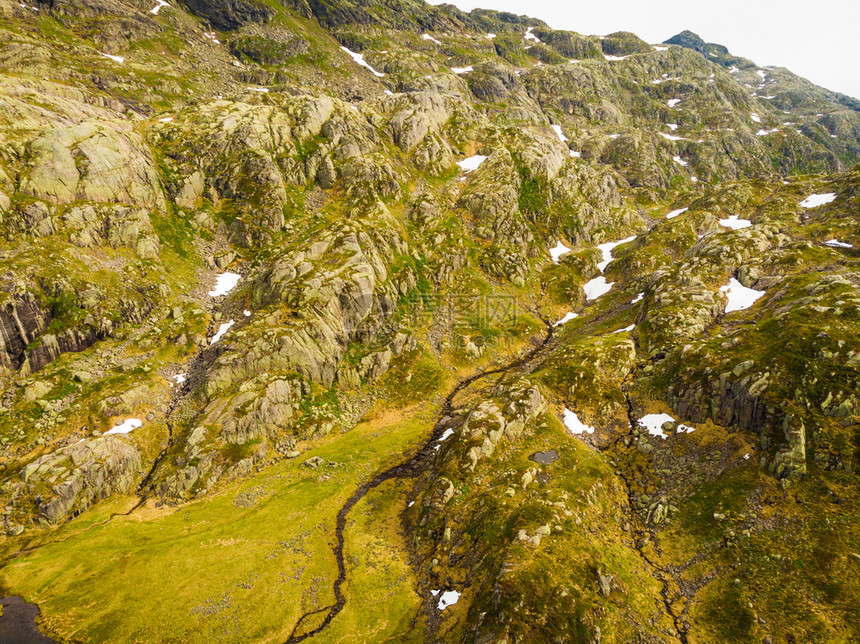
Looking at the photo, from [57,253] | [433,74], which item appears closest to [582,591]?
[57,253]

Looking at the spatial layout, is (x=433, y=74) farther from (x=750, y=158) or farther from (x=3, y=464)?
(x=3, y=464)

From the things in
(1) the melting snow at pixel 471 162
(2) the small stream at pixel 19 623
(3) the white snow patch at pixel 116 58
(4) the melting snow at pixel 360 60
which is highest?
(4) the melting snow at pixel 360 60

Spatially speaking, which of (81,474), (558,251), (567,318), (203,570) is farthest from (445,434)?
(558,251)

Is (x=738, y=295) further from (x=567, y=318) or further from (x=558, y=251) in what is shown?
(x=558, y=251)

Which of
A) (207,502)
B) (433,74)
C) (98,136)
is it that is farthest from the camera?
(433,74)

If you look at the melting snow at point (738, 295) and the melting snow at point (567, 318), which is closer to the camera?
the melting snow at point (738, 295)

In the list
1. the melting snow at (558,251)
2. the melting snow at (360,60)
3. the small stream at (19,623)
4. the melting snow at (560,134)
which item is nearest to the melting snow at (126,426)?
the small stream at (19,623)

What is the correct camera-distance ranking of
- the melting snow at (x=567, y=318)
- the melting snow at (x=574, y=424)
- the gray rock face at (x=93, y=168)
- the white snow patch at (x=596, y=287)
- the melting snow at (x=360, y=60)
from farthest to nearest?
1. the melting snow at (x=360, y=60)
2. the white snow patch at (x=596, y=287)
3. the melting snow at (x=567, y=318)
4. the gray rock face at (x=93, y=168)
5. the melting snow at (x=574, y=424)

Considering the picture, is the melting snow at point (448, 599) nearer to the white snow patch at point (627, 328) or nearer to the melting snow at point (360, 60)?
the white snow patch at point (627, 328)
